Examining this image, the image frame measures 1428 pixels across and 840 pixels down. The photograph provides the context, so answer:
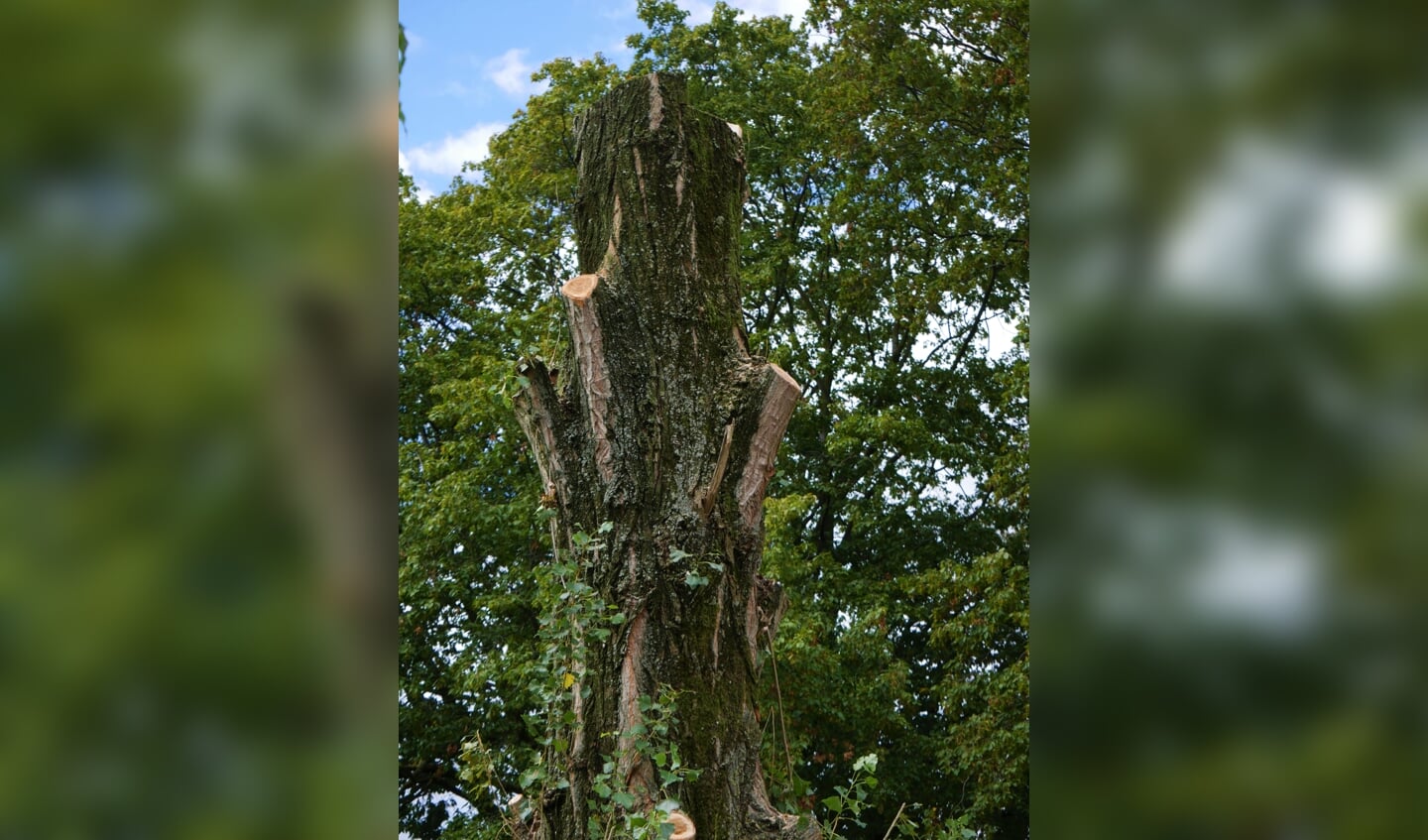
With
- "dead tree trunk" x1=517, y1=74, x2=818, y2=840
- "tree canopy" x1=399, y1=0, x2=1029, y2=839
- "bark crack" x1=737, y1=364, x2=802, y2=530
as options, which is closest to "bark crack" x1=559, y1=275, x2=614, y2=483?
"dead tree trunk" x1=517, y1=74, x2=818, y2=840
